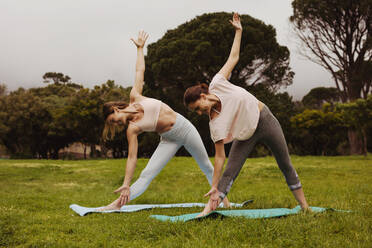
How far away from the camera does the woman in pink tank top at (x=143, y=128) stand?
4.31m

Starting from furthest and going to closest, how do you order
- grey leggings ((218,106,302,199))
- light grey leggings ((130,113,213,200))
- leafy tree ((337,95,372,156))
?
1. leafy tree ((337,95,372,156))
2. light grey leggings ((130,113,213,200))
3. grey leggings ((218,106,302,199))

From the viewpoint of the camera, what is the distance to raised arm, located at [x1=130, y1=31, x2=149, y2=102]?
4.62m

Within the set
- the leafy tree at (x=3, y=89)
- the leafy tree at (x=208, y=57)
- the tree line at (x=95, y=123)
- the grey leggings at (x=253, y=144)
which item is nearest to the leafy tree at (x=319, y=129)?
the tree line at (x=95, y=123)

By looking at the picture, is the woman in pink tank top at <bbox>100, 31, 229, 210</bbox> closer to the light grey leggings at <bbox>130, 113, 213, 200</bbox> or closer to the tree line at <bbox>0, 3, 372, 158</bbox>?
the light grey leggings at <bbox>130, 113, 213, 200</bbox>

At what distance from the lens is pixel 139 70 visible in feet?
15.5

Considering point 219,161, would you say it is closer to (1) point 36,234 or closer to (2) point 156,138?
(1) point 36,234

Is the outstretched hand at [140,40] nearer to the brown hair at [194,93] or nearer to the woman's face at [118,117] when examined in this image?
the woman's face at [118,117]

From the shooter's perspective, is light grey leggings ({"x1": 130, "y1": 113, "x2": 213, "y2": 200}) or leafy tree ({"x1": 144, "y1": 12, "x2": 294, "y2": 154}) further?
leafy tree ({"x1": 144, "y1": 12, "x2": 294, "y2": 154})

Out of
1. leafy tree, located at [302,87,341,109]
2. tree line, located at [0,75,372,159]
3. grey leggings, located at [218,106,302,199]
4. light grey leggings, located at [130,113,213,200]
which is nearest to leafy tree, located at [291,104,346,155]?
tree line, located at [0,75,372,159]

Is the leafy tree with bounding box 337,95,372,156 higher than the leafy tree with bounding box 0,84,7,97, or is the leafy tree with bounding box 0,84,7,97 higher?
the leafy tree with bounding box 0,84,7,97

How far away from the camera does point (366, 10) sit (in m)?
22.0

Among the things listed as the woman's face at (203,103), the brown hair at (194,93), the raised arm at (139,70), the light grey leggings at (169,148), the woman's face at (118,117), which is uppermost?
the raised arm at (139,70)

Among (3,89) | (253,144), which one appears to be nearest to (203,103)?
(253,144)

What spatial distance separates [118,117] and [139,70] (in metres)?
0.80
